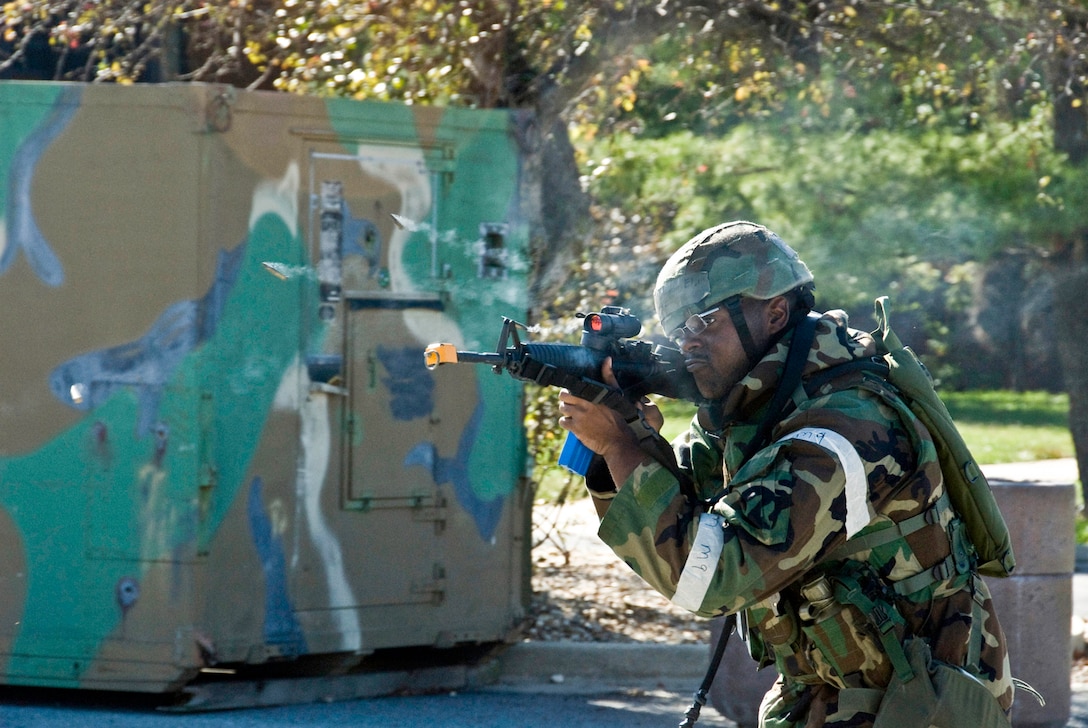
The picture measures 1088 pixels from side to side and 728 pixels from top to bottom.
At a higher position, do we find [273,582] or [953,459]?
[953,459]

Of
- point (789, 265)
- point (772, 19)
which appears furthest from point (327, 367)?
point (772, 19)

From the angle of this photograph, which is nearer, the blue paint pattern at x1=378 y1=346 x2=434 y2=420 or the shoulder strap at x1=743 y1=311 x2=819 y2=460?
the shoulder strap at x1=743 y1=311 x2=819 y2=460

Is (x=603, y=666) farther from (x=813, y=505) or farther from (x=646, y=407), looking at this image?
(x=813, y=505)

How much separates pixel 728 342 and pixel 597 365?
0.87ft

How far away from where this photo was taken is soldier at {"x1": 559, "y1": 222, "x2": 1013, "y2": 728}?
246 cm

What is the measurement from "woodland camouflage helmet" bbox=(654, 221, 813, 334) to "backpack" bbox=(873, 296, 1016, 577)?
0.84ft

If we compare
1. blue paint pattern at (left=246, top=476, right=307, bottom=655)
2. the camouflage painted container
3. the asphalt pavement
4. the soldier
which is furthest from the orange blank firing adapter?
the asphalt pavement

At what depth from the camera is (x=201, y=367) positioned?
16.3 feet

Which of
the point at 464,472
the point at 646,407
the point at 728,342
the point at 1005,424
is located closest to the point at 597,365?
the point at 646,407

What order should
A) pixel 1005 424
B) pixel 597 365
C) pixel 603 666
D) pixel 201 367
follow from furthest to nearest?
1. pixel 1005 424
2. pixel 603 666
3. pixel 201 367
4. pixel 597 365

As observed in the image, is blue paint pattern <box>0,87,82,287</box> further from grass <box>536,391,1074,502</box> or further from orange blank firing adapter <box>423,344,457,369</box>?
grass <box>536,391,1074,502</box>

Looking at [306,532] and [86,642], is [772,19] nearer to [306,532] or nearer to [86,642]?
[306,532]

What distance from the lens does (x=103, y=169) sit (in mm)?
4965

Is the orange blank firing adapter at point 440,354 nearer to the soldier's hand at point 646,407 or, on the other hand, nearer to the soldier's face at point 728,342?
the soldier's hand at point 646,407
